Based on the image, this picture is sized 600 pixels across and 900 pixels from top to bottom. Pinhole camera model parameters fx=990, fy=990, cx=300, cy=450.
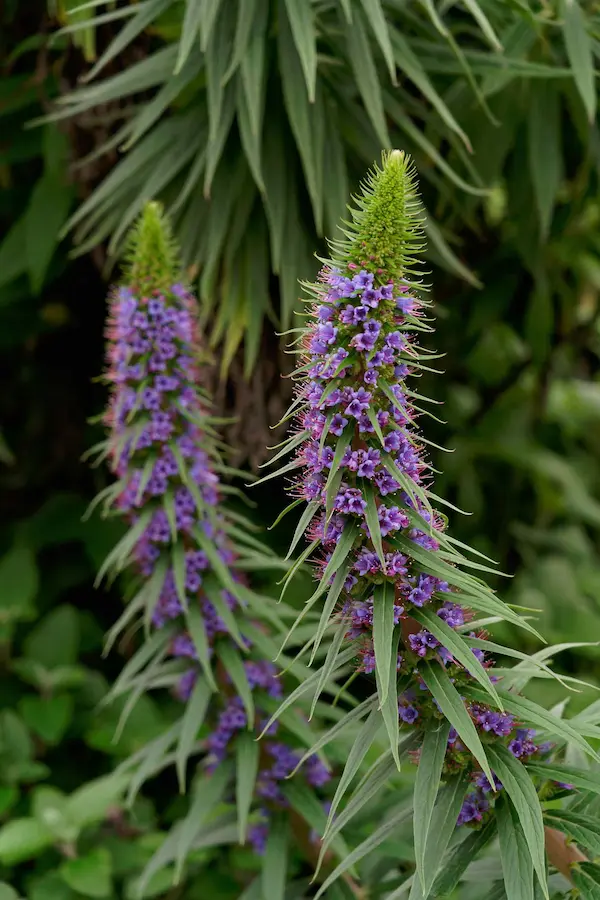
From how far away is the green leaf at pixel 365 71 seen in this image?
196cm

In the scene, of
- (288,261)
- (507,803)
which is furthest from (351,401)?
(288,261)

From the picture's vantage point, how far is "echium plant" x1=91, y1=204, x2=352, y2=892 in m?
1.60

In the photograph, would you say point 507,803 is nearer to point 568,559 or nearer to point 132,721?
point 132,721

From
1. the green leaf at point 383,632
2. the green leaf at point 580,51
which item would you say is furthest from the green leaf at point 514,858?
the green leaf at point 580,51

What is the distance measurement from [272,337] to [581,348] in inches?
61.8

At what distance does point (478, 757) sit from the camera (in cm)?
108

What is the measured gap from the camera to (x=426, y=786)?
3.70 ft

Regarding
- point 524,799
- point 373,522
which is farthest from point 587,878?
point 373,522

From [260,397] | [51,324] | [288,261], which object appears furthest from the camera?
[51,324]

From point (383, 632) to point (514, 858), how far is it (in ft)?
1.04

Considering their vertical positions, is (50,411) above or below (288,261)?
below

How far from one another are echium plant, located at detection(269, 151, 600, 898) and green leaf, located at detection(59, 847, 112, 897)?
3.89ft

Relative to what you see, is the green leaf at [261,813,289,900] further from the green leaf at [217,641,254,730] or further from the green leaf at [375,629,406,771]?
the green leaf at [375,629,406,771]

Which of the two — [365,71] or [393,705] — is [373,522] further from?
[365,71]
